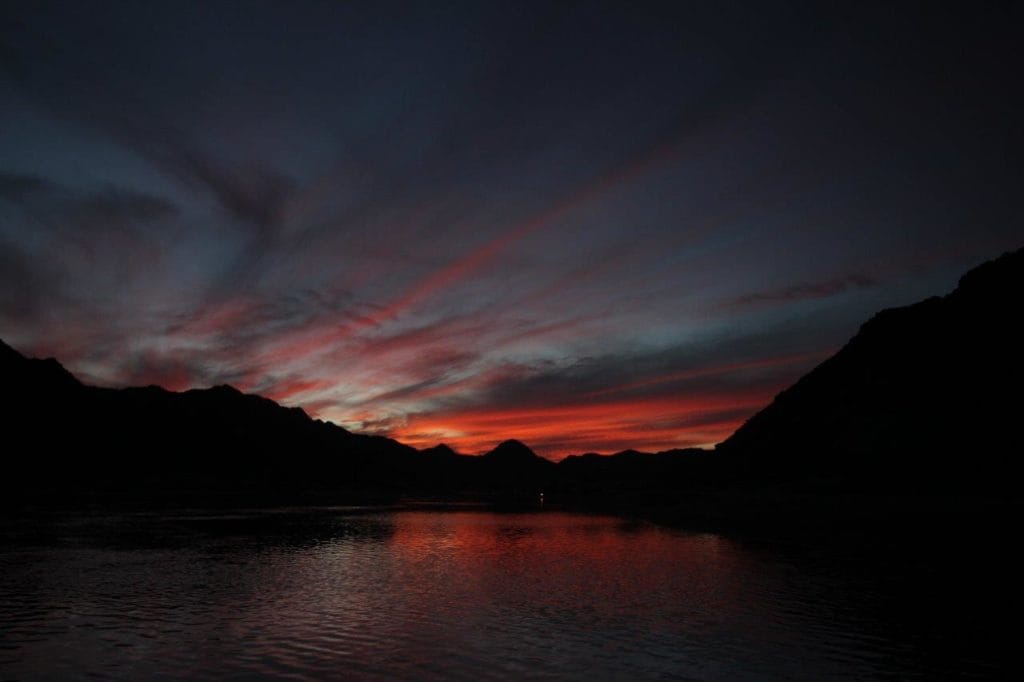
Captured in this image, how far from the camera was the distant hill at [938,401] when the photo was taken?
10444cm

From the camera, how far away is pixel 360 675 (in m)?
20.3

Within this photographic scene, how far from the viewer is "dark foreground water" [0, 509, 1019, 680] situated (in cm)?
2172

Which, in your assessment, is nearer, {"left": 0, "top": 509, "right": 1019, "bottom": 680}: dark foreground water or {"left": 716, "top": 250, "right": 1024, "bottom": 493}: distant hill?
{"left": 0, "top": 509, "right": 1019, "bottom": 680}: dark foreground water

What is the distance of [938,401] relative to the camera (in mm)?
120750

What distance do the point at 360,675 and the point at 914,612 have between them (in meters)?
25.0

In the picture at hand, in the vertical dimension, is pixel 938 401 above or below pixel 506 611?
above

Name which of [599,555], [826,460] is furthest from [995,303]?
[599,555]

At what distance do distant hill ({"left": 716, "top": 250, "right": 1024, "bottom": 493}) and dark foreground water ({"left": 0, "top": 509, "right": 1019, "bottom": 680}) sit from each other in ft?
195

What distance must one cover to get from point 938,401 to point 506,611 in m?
119

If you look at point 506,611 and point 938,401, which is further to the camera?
point 938,401

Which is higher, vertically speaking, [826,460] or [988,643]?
[826,460]

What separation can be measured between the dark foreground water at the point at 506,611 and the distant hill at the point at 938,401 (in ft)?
195

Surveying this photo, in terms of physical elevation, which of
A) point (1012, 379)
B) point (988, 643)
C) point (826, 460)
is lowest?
point (988, 643)

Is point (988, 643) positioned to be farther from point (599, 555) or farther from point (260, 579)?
point (260, 579)
